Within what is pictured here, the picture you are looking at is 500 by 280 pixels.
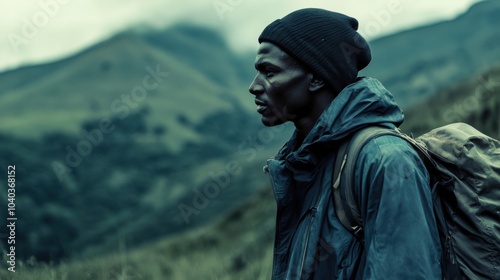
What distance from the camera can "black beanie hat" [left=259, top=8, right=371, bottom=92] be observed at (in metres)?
2.25

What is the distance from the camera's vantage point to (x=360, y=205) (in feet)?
6.39

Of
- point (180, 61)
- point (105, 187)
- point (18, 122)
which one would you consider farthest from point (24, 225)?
point (180, 61)

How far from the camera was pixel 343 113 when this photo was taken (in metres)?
2.09

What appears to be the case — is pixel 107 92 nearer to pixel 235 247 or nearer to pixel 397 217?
pixel 235 247

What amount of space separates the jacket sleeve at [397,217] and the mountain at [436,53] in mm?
58413

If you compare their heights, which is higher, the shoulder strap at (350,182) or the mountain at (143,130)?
the shoulder strap at (350,182)

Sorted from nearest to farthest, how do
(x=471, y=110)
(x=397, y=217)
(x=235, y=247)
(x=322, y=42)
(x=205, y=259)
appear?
1. (x=397, y=217)
2. (x=322, y=42)
3. (x=205, y=259)
4. (x=471, y=110)
5. (x=235, y=247)

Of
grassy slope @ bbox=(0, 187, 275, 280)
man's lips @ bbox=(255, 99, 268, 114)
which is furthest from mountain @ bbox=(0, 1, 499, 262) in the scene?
man's lips @ bbox=(255, 99, 268, 114)

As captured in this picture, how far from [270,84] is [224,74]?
566ft

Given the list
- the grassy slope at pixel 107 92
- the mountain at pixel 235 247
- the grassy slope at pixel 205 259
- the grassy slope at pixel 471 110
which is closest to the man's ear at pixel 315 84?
the grassy slope at pixel 205 259

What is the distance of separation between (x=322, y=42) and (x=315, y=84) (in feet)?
0.50

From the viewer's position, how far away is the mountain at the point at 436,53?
3688 inches

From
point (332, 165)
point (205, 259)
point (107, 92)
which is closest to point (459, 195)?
point (332, 165)

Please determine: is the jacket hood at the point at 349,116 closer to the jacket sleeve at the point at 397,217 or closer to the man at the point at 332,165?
the man at the point at 332,165
